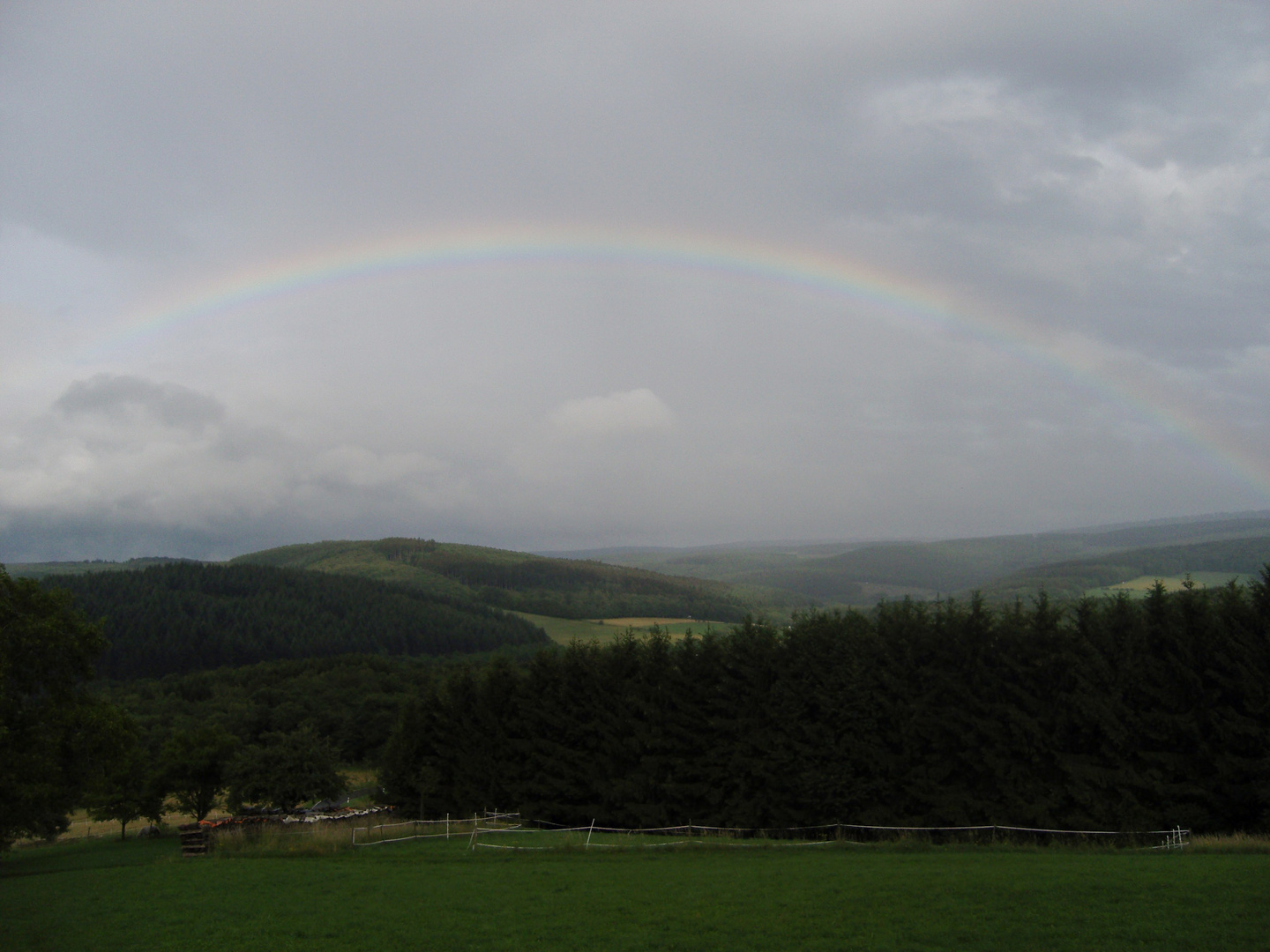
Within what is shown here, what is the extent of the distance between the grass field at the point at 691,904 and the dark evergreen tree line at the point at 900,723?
18.4 feet

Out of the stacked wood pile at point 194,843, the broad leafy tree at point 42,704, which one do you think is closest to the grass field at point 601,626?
the stacked wood pile at point 194,843

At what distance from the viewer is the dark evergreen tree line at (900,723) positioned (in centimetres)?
2352

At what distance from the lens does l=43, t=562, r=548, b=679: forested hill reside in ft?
533

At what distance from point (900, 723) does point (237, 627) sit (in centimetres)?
18497

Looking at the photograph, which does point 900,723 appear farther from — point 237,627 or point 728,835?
point 237,627

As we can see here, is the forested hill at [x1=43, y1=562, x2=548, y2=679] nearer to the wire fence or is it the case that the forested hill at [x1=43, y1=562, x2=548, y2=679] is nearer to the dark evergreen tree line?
the dark evergreen tree line

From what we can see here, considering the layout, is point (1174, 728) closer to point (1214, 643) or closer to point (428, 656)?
point (1214, 643)

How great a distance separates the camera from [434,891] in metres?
17.5

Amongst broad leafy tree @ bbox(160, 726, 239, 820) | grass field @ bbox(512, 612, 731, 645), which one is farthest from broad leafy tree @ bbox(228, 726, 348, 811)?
grass field @ bbox(512, 612, 731, 645)

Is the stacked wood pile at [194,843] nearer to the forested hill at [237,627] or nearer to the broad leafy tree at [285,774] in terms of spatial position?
the broad leafy tree at [285,774]

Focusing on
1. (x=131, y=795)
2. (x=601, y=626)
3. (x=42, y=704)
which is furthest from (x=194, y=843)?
(x=601, y=626)

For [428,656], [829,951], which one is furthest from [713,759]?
[428,656]

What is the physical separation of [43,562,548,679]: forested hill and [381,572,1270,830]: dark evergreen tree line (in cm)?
15134

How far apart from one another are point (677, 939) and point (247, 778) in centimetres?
3704
